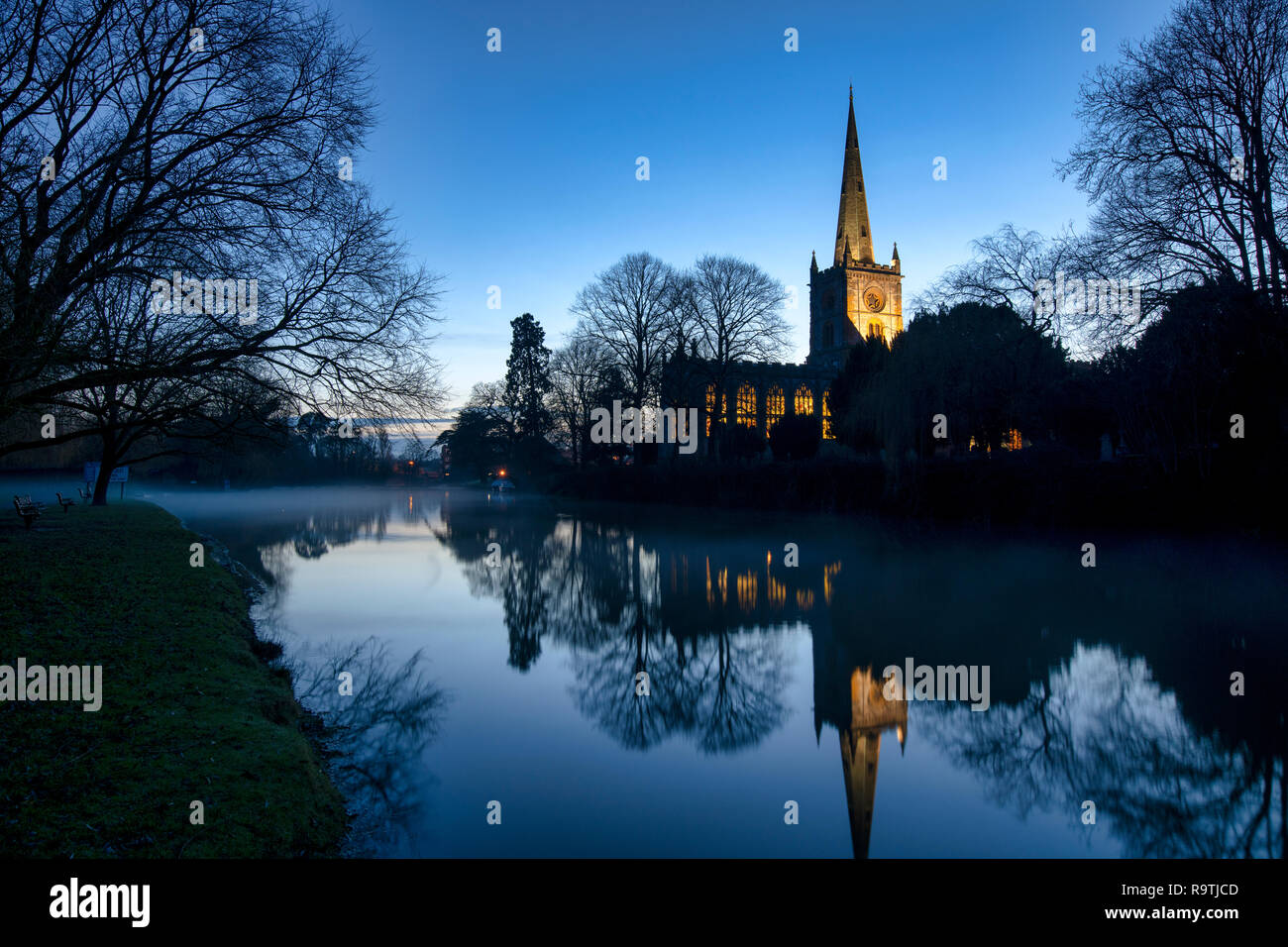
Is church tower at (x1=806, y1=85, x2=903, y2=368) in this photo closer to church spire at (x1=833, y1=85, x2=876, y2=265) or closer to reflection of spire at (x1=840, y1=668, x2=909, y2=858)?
church spire at (x1=833, y1=85, x2=876, y2=265)

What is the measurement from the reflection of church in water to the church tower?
85870mm

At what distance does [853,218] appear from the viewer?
10175cm

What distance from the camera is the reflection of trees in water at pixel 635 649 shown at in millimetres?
8375

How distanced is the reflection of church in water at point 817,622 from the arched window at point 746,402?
32.8m

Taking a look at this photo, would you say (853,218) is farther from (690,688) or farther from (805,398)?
(690,688)

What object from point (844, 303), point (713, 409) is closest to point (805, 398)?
point (844, 303)

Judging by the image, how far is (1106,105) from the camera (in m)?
17.3

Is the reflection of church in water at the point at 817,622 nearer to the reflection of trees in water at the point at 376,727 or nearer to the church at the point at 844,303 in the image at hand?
the reflection of trees in water at the point at 376,727

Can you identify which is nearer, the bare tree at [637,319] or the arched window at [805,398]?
the bare tree at [637,319]

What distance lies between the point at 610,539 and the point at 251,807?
22.3 m

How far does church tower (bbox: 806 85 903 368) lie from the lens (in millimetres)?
101500

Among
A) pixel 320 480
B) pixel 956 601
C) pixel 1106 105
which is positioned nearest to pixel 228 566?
pixel 956 601

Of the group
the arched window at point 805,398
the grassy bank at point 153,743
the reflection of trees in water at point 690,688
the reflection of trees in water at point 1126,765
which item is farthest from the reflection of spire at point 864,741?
the arched window at point 805,398
